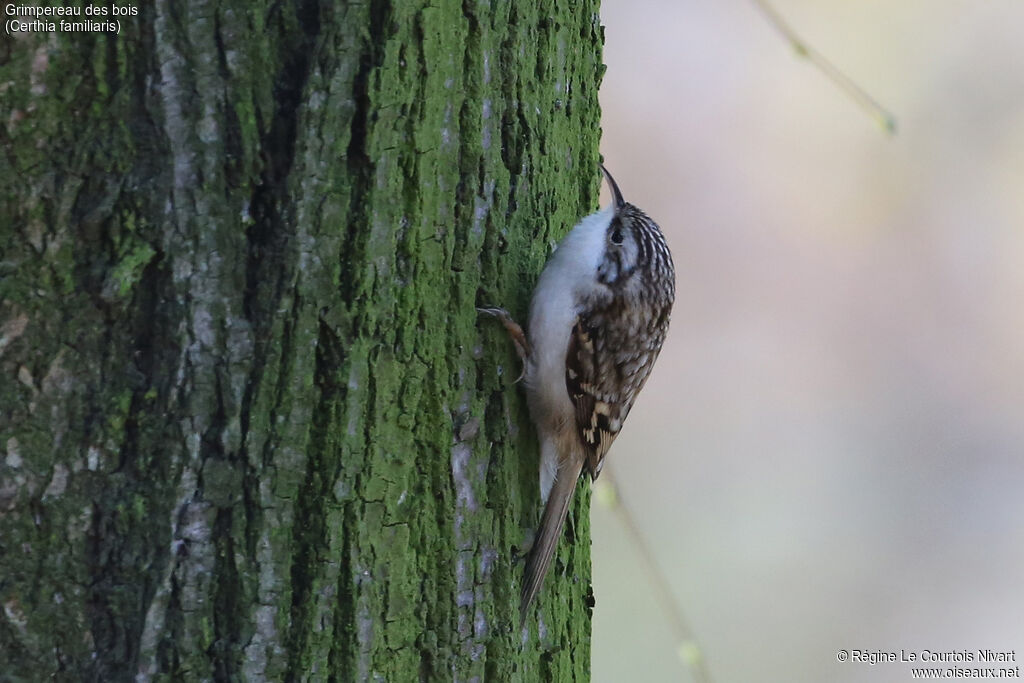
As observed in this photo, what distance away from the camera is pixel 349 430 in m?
1.62

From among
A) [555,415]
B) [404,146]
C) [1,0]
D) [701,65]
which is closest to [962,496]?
[701,65]

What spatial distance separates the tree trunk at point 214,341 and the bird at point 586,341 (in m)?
0.38

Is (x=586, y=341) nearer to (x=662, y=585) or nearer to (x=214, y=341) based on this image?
(x=662, y=585)

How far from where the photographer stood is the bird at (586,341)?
2.14 meters

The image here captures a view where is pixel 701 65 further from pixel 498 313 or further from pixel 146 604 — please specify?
pixel 146 604

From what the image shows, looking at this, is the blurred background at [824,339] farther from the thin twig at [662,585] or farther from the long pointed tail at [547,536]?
the long pointed tail at [547,536]

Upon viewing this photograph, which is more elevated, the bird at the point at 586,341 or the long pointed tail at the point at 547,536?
the bird at the point at 586,341

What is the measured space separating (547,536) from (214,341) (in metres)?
0.78

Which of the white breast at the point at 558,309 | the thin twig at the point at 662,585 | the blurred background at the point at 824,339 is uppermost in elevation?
the blurred background at the point at 824,339

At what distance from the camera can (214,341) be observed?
1.55 m

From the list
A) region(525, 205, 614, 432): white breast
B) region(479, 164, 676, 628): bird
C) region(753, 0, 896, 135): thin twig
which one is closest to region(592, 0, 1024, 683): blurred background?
region(479, 164, 676, 628): bird

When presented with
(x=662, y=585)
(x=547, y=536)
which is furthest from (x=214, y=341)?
(x=662, y=585)

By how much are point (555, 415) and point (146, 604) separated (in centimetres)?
96

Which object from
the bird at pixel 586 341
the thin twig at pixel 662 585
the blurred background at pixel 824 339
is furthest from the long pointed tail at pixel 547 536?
the blurred background at pixel 824 339
